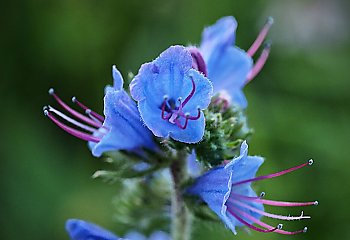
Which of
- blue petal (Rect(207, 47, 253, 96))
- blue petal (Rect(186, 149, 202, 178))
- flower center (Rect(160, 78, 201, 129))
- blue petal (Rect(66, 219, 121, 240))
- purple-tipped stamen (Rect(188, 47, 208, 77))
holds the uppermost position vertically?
blue petal (Rect(207, 47, 253, 96))

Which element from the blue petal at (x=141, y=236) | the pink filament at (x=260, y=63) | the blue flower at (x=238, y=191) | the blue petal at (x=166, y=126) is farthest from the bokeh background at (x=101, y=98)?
the blue petal at (x=166, y=126)

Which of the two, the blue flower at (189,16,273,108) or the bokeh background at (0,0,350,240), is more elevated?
the bokeh background at (0,0,350,240)

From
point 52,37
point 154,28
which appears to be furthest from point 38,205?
point 154,28

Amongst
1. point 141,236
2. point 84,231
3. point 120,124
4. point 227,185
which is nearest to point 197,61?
point 120,124

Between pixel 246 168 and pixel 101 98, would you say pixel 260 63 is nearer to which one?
pixel 246 168

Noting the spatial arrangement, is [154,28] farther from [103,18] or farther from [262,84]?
[262,84]

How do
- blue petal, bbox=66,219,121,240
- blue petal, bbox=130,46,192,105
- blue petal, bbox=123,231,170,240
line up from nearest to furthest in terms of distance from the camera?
blue petal, bbox=130,46,192,105 < blue petal, bbox=66,219,121,240 < blue petal, bbox=123,231,170,240

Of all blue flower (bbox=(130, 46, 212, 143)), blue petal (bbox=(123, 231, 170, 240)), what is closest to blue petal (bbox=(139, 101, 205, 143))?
blue flower (bbox=(130, 46, 212, 143))

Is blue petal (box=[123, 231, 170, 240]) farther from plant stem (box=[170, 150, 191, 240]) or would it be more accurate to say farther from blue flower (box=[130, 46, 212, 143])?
blue flower (box=[130, 46, 212, 143])
